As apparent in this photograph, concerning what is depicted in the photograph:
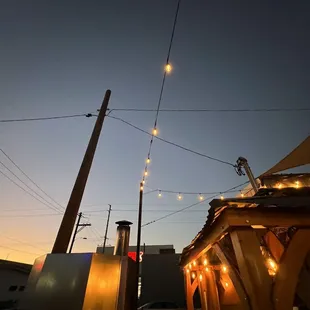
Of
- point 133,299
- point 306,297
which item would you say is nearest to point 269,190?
point 306,297

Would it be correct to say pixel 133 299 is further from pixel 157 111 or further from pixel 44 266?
pixel 157 111

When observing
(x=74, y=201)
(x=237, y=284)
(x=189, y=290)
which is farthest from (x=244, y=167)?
(x=237, y=284)

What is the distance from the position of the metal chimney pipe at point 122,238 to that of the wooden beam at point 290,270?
6.44m

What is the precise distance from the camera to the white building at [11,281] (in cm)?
1379

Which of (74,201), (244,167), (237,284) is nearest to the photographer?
(237,284)

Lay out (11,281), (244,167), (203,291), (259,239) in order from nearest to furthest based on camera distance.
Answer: (259,239) → (203,291) → (244,167) → (11,281)

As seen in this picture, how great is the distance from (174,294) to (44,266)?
11614mm

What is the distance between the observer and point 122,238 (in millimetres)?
7863

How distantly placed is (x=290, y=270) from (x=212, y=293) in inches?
180

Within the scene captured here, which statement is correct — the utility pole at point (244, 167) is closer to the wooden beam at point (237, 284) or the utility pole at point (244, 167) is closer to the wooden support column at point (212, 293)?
the wooden support column at point (212, 293)

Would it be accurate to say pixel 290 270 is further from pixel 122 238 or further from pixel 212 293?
pixel 122 238

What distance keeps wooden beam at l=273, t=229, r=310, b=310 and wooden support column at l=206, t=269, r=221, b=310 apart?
14.6 ft

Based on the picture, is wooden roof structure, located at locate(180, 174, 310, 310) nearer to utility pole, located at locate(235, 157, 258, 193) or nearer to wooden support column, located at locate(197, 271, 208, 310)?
wooden support column, located at locate(197, 271, 208, 310)

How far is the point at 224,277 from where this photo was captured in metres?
5.98
